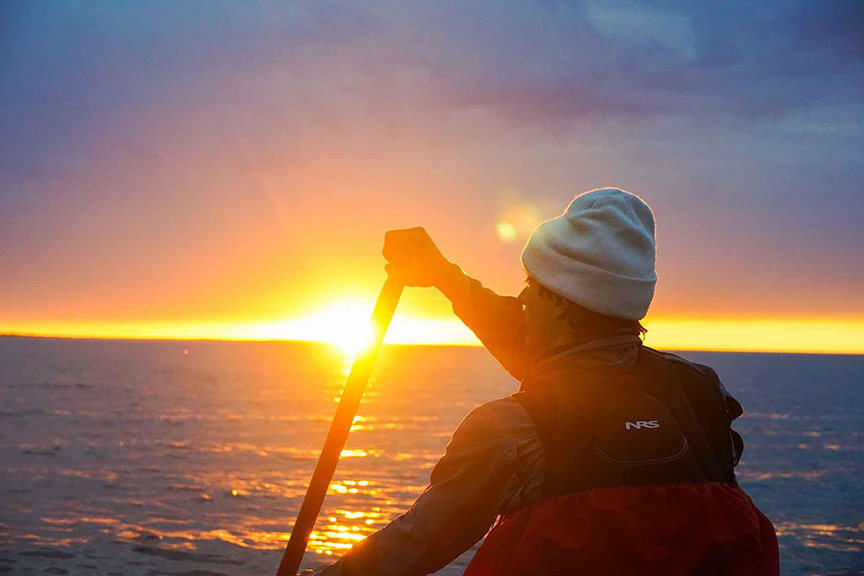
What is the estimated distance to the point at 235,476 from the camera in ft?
127

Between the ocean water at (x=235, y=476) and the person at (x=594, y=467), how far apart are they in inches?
691

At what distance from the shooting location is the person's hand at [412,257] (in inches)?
120

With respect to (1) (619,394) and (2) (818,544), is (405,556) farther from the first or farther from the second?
(2) (818,544)

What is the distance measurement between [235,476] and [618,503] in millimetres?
38849

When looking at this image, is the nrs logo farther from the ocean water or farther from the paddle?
the ocean water

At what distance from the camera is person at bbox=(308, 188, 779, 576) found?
2.03 meters

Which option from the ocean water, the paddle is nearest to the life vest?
the paddle

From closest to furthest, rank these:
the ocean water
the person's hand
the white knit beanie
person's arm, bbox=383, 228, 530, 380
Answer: the white knit beanie
the person's hand
person's arm, bbox=383, 228, 530, 380
the ocean water

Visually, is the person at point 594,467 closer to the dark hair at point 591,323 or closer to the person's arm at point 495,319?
the dark hair at point 591,323

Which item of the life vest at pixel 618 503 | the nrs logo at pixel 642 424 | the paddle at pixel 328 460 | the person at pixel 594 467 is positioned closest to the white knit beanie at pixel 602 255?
the person at pixel 594 467

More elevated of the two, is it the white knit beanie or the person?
the white knit beanie

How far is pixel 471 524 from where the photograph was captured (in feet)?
7.00

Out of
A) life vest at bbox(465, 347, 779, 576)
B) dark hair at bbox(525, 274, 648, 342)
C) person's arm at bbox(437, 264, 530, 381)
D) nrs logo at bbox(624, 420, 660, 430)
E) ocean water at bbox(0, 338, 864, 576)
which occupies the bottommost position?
life vest at bbox(465, 347, 779, 576)

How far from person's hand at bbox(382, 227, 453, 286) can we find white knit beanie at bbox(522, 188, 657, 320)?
30.8 inches
